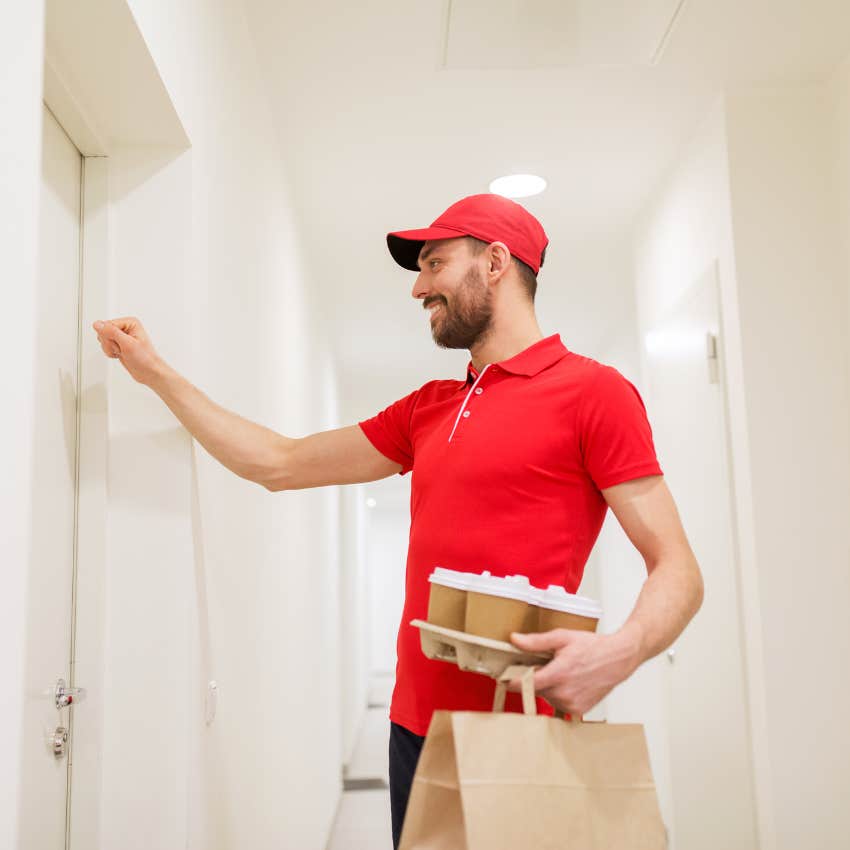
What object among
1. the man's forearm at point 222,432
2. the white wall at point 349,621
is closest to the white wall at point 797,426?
the man's forearm at point 222,432

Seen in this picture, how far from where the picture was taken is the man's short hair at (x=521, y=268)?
1.43 metres

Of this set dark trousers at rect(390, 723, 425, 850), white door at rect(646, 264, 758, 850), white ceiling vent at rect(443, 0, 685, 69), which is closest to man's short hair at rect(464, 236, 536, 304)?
dark trousers at rect(390, 723, 425, 850)

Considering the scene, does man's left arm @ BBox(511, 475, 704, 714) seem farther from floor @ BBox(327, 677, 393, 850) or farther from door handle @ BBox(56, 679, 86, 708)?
floor @ BBox(327, 677, 393, 850)

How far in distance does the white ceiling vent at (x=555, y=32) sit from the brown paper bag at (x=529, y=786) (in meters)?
1.64

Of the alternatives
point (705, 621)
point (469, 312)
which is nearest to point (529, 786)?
point (469, 312)

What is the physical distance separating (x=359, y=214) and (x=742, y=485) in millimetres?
1745

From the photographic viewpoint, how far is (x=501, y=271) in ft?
4.70

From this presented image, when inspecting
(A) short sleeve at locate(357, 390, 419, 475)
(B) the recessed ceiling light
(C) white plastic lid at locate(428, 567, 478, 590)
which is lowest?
(C) white plastic lid at locate(428, 567, 478, 590)

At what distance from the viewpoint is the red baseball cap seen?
4.65 ft

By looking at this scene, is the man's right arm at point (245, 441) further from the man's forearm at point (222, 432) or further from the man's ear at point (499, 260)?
the man's ear at point (499, 260)

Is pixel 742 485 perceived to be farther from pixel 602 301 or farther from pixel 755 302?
pixel 602 301

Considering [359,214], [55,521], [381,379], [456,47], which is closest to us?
[55,521]

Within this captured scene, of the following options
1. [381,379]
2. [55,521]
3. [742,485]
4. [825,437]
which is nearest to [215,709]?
[55,521]

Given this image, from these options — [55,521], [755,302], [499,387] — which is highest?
[755,302]
